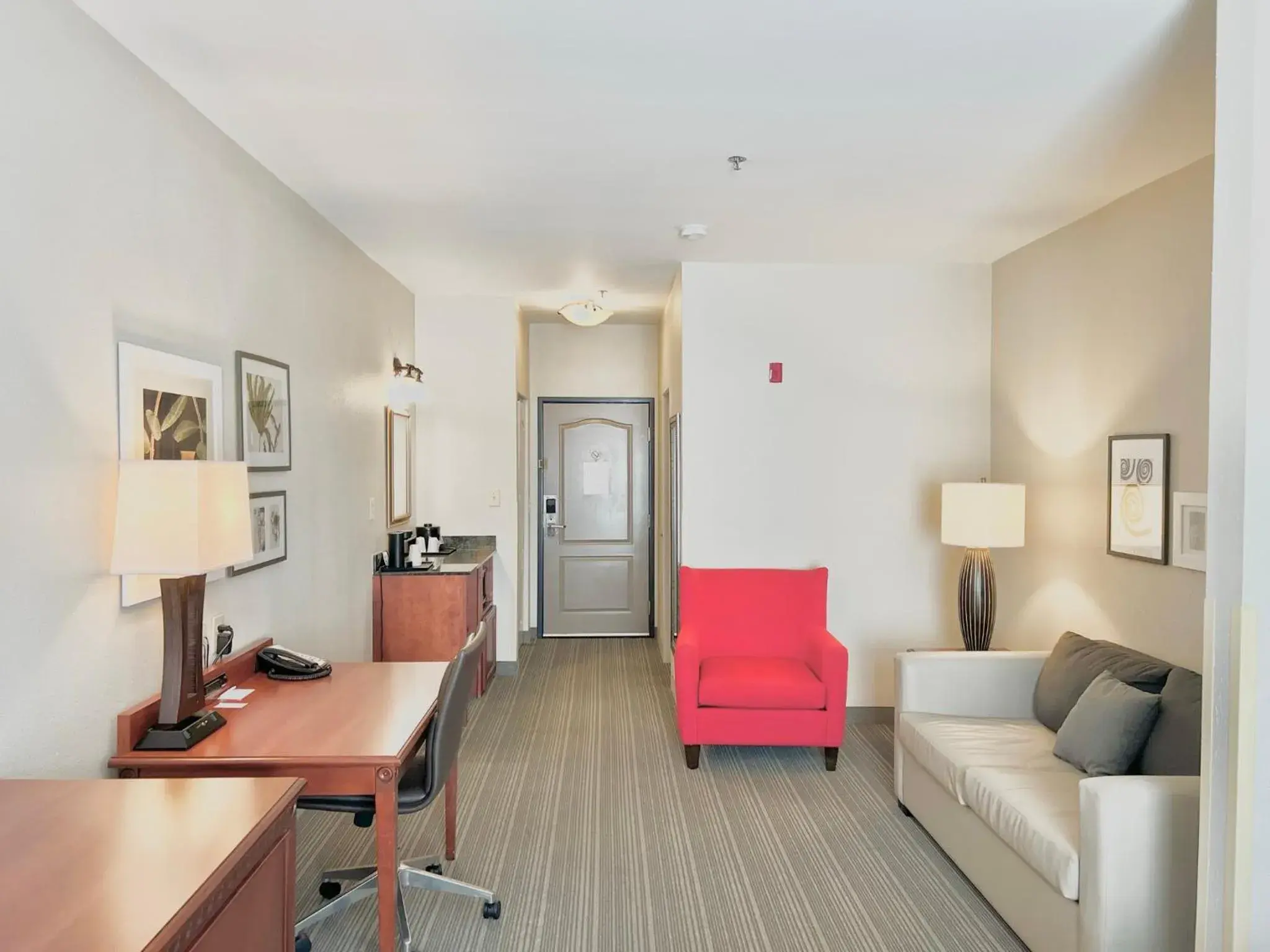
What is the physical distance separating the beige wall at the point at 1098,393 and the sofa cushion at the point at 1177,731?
42 centimetres

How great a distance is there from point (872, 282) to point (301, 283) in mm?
2925

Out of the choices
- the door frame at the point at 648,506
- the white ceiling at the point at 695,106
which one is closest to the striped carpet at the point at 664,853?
the door frame at the point at 648,506

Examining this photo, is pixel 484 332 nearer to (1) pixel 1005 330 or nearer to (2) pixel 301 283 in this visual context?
(2) pixel 301 283

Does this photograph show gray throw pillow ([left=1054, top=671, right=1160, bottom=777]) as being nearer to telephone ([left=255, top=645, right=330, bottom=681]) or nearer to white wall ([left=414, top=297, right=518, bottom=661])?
telephone ([left=255, top=645, right=330, bottom=681])

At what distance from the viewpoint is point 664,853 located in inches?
126

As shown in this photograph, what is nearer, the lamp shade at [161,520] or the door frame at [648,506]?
the lamp shade at [161,520]

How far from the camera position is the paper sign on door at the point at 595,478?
7.05m

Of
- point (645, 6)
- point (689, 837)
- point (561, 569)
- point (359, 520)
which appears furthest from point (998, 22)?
point (561, 569)

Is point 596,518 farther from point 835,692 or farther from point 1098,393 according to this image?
point 1098,393

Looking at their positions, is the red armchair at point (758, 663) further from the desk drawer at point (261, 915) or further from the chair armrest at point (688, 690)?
the desk drawer at point (261, 915)

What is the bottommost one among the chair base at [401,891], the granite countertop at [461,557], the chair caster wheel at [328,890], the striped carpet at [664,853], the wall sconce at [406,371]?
the striped carpet at [664,853]

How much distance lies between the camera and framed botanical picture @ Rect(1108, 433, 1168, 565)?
3.20 m

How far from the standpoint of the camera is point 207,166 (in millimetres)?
2713

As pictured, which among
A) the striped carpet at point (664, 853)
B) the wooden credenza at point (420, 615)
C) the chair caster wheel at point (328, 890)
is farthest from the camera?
the wooden credenza at point (420, 615)
